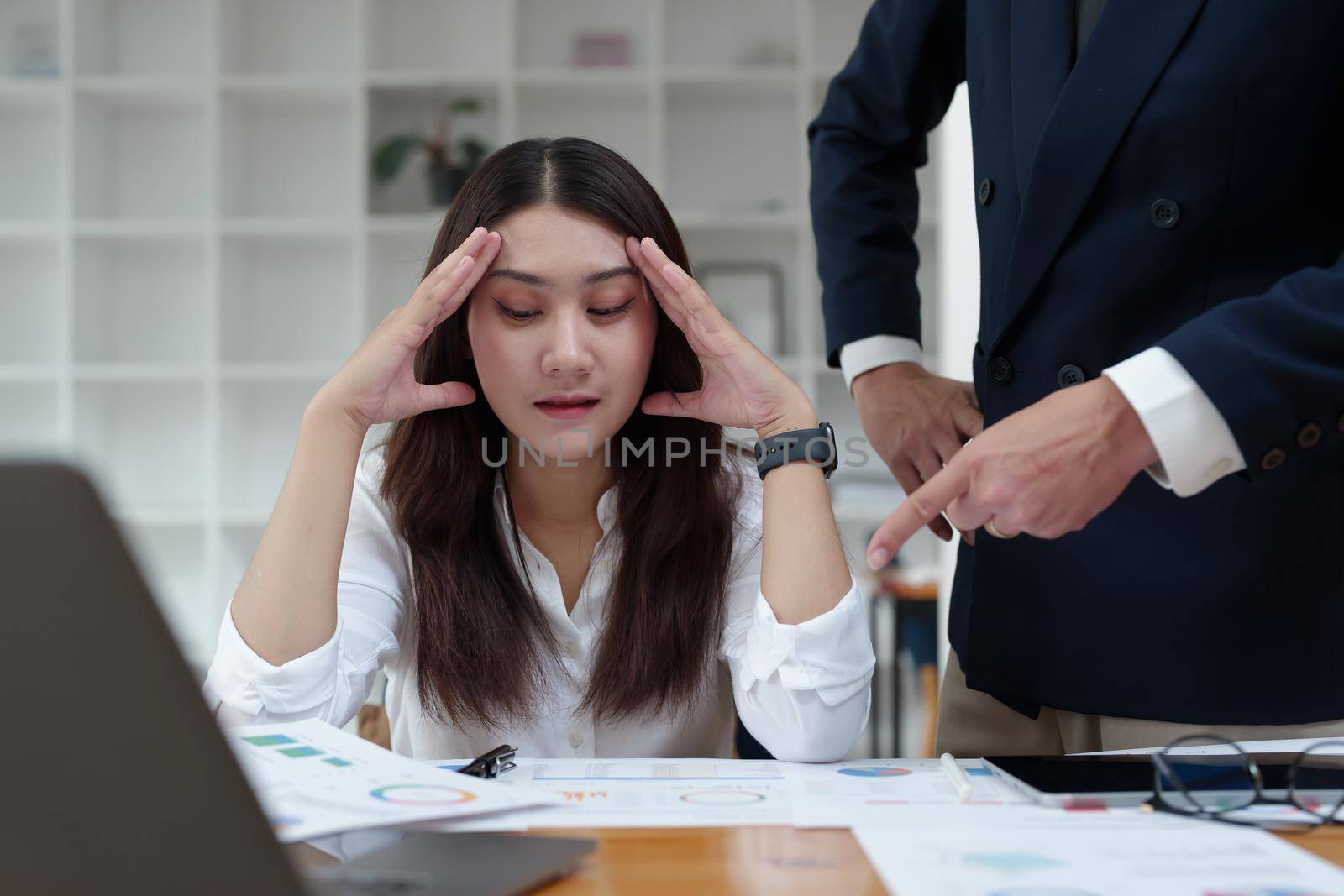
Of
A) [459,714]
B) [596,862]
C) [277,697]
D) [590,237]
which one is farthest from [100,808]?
[590,237]

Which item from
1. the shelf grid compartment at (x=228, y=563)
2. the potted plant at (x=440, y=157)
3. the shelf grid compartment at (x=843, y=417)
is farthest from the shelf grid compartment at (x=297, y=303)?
the shelf grid compartment at (x=843, y=417)

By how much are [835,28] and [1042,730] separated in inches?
136

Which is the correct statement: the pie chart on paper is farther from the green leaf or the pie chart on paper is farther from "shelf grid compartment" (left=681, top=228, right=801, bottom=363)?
the green leaf

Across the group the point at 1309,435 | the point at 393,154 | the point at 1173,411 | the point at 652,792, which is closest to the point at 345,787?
the point at 652,792

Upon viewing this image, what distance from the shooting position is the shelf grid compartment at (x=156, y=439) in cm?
427

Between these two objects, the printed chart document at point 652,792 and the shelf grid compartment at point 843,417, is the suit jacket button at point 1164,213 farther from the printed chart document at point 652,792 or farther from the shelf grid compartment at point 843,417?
the shelf grid compartment at point 843,417

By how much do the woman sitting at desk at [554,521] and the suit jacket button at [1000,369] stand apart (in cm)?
21

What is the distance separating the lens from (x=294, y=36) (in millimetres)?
4250

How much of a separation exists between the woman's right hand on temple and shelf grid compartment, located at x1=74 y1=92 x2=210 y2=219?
3.22 m

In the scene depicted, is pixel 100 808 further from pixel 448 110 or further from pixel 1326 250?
pixel 448 110

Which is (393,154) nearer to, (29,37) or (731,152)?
(731,152)

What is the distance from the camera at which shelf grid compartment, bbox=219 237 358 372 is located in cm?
427

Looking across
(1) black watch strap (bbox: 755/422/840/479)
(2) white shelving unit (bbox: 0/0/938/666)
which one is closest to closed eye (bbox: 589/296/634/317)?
(1) black watch strap (bbox: 755/422/840/479)

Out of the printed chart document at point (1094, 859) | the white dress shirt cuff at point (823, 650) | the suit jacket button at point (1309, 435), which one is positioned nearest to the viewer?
the printed chart document at point (1094, 859)
